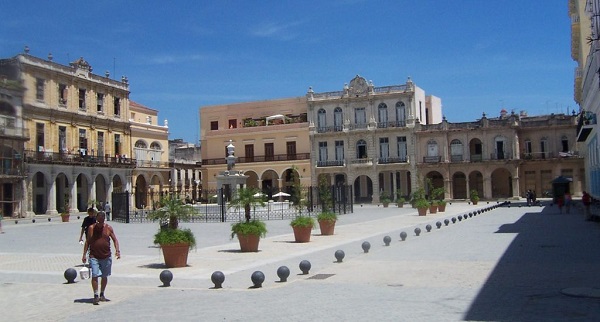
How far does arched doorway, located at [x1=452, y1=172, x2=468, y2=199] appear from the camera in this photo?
69.2 meters

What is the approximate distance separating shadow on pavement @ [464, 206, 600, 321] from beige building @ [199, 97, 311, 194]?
5187 centimetres

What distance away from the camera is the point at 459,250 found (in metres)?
17.2

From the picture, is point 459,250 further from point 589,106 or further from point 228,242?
point 589,106

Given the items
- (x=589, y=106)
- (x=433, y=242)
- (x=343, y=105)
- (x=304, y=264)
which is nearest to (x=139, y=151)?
(x=343, y=105)

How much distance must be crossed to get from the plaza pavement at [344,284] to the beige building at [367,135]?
1899 inches

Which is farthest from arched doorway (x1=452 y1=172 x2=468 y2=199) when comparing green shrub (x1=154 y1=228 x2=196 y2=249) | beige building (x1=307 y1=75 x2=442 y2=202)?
green shrub (x1=154 y1=228 x2=196 y2=249)

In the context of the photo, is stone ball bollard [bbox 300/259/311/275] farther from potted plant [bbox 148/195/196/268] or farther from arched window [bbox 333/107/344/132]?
arched window [bbox 333/107/344/132]

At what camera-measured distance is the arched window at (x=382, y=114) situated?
68.9 m

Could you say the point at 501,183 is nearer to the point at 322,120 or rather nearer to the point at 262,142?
the point at 322,120

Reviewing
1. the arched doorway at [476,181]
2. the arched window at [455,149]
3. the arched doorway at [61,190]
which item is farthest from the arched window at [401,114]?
the arched doorway at [61,190]

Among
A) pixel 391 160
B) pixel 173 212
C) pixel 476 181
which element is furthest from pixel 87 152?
pixel 173 212

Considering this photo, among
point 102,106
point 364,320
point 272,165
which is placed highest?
point 102,106

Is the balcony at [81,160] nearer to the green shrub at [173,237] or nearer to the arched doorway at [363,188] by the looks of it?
the arched doorway at [363,188]

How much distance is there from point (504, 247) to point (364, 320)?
34.3 feet
